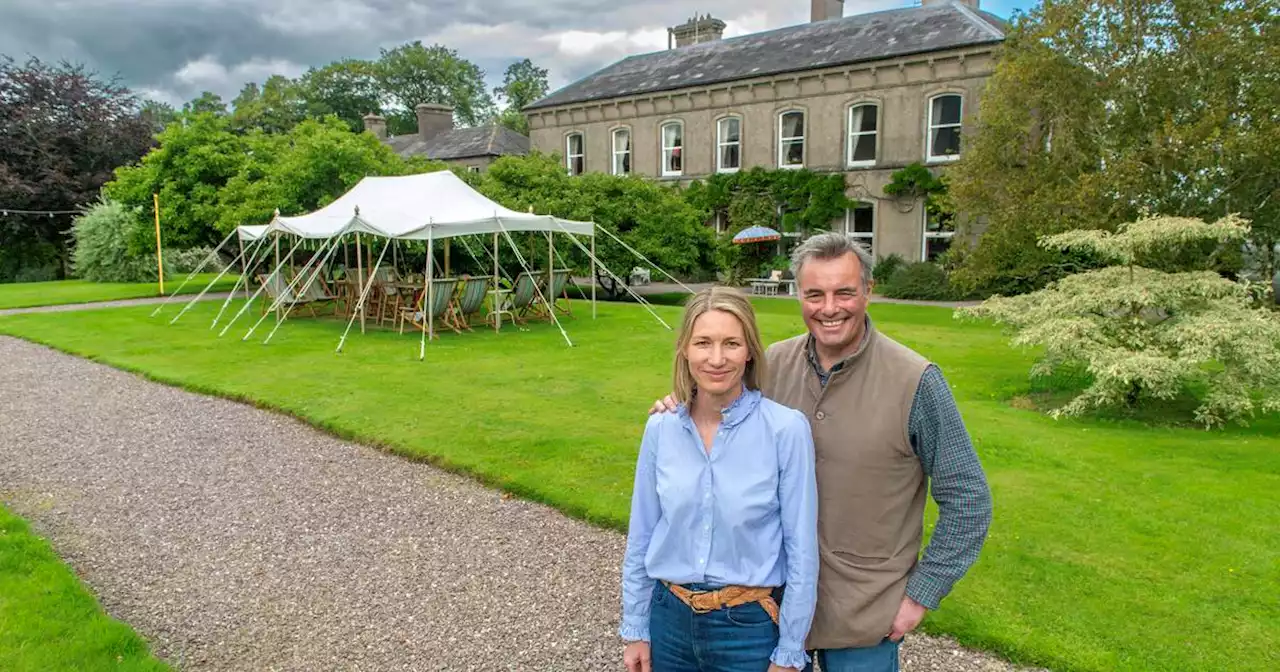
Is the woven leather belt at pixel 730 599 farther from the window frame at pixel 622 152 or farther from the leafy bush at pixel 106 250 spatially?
the leafy bush at pixel 106 250

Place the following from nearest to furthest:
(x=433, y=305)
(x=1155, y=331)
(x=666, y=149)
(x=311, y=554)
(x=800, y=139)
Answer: (x=311, y=554)
(x=1155, y=331)
(x=433, y=305)
(x=800, y=139)
(x=666, y=149)

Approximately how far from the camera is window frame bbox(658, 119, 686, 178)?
27.3 meters

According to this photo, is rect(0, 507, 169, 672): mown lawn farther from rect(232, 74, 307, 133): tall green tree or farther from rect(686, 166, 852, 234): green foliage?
rect(232, 74, 307, 133): tall green tree

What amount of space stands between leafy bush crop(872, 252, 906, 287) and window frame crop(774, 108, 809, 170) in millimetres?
4120

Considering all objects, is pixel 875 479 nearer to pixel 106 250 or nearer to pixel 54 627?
pixel 54 627

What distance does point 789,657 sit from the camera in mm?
1923

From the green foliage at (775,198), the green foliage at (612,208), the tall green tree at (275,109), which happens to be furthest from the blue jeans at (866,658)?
the tall green tree at (275,109)

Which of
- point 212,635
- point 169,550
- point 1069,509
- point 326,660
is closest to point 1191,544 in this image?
point 1069,509

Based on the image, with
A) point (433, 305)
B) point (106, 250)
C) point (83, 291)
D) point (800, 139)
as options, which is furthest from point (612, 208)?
point (106, 250)

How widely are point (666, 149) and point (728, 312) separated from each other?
1049 inches

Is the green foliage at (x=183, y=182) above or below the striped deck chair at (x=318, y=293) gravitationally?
above

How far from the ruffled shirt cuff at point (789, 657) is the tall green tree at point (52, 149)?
1330 inches

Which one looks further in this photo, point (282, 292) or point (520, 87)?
point (520, 87)

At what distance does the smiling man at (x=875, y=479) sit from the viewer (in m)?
1.90
